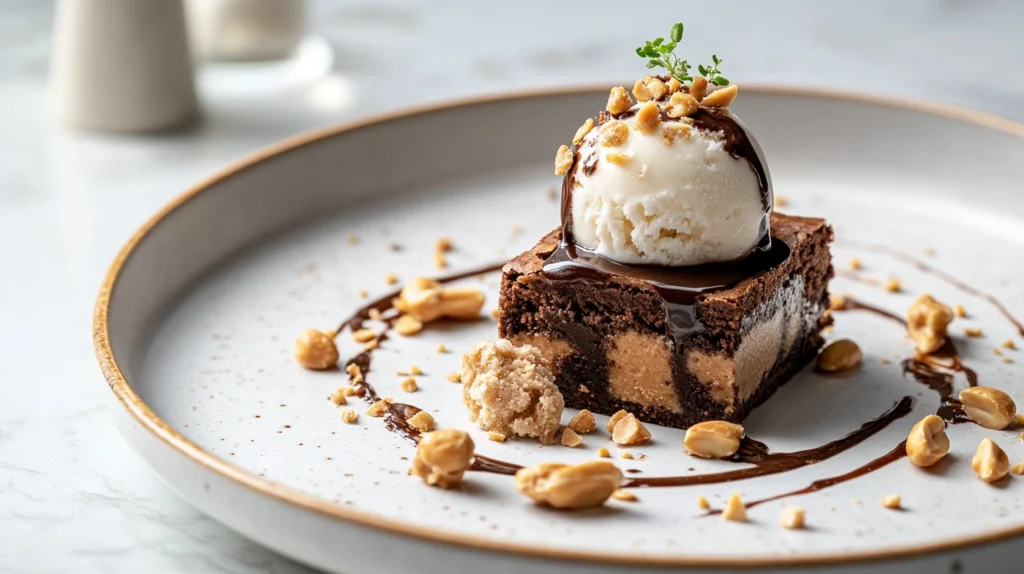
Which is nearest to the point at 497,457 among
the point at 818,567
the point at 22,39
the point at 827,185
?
the point at 818,567

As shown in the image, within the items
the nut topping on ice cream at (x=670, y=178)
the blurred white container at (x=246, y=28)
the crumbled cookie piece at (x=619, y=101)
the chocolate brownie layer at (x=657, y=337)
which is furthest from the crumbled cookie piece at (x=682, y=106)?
the blurred white container at (x=246, y=28)

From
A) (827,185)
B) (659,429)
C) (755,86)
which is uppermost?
(755,86)

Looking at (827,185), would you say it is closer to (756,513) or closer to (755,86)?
(755,86)

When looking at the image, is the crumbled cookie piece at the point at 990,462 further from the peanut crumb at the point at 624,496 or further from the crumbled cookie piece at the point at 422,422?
the crumbled cookie piece at the point at 422,422

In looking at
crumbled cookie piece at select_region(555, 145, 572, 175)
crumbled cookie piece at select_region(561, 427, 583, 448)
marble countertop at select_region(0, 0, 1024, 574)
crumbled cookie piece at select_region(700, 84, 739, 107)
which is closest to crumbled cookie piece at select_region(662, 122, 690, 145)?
crumbled cookie piece at select_region(700, 84, 739, 107)

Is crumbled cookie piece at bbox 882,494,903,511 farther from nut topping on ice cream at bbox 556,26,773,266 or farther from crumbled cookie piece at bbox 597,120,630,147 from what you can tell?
crumbled cookie piece at bbox 597,120,630,147

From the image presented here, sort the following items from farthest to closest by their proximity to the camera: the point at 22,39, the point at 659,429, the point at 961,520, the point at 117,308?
1. the point at 22,39
2. the point at 117,308
3. the point at 659,429
4. the point at 961,520
